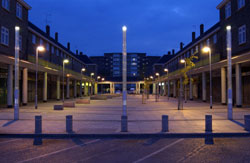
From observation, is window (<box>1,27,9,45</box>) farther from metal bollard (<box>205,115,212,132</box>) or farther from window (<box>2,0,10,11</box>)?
metal bollard (<box>205,115,212,132</box>)

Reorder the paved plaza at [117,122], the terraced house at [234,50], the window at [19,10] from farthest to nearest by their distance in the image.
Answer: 1. the window at [19,10]
2. the terraced house at [234,50]
3. the paved plaza at [117,122]

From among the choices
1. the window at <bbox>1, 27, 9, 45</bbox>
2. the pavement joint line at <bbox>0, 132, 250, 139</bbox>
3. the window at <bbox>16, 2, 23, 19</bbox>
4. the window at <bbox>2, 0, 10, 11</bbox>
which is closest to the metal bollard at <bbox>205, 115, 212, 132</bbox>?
the pavement joint line at <bbox>0, 132, 250, 139</bbox>

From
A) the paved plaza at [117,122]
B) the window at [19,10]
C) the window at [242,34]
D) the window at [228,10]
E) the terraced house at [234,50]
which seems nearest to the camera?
the paved plaza at [117,122]

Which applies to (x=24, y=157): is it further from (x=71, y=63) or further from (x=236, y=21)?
(x=71, y=63)

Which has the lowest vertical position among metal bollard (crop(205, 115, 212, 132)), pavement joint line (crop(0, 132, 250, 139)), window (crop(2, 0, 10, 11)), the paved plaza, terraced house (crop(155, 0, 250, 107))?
pavement joint line (crop(0, 132, 250, 139))

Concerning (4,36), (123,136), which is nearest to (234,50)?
(123,136)

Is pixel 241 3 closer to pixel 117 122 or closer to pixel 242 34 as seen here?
pixel 242 34

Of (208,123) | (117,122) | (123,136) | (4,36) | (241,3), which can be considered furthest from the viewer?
(241,3)

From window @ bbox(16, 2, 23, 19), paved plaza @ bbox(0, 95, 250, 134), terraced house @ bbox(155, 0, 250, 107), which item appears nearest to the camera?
paved plaza @ bbox(0, 95, 250, 134)

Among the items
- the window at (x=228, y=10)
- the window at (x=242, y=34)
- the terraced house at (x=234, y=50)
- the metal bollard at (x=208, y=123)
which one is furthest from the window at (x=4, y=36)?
the window at (x=228, y=10)

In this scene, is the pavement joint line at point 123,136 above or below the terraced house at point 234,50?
below

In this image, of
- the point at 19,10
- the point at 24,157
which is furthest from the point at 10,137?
the point at 19,10

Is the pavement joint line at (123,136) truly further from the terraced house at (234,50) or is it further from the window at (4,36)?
the window at (4,36)

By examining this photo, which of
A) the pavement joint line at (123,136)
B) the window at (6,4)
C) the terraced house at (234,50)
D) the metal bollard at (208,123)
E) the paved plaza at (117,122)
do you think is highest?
the window at (6,4)
